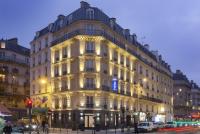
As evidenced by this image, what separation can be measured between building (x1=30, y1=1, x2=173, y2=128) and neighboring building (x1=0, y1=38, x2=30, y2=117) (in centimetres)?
1200

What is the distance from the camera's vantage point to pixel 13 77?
356ft

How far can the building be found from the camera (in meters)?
76.8

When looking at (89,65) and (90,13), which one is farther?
(90,13)

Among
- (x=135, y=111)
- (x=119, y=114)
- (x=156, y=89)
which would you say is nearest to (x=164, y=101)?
(x=156, y=89)

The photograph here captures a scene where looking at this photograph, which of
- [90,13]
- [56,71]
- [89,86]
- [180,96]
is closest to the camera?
[89,86]

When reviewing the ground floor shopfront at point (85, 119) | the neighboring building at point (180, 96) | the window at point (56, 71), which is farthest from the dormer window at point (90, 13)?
the neighboring building at point (180, 96)

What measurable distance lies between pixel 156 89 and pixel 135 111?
82.7ft

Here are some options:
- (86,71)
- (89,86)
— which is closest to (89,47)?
A: (86,71)

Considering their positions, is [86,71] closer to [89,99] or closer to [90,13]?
[89,99]

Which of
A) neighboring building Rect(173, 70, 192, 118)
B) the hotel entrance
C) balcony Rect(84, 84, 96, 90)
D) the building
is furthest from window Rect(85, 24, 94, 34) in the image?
neighboring building Rect(173, 70, 192, 118)

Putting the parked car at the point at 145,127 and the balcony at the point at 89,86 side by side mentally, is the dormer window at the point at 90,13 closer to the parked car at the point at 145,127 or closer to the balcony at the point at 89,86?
the balcony at the point at 89,86

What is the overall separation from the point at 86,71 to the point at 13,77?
37330 mm

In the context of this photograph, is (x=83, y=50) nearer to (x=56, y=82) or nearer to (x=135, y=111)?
(x=56, y=82)

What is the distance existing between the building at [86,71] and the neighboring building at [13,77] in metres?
12.0
